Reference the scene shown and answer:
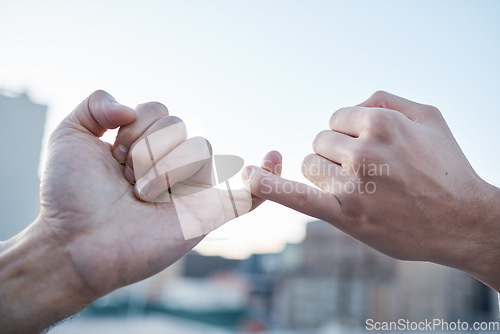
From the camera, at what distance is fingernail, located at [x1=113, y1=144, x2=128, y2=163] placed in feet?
5.81

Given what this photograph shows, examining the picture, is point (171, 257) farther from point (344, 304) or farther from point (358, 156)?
point (344, 304)

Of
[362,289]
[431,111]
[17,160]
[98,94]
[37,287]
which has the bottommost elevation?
[362,289]

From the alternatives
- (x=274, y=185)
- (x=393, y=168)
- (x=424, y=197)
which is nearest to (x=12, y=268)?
(x=274, y=185)

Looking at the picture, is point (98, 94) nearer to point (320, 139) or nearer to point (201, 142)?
point (201, 142)

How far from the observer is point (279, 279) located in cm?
2689

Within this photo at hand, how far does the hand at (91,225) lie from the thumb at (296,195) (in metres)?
0.13

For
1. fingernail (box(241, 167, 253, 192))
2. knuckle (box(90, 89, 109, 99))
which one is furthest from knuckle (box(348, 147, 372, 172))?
knuckle (box(90, 89, 109, 99))

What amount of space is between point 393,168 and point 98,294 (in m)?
1.38

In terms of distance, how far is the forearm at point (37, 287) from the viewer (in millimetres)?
1426

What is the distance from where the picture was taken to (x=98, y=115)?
1.71m

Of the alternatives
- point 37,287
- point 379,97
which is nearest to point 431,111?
point 379,97

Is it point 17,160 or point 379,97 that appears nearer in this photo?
point 379,97

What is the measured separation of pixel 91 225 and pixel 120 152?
0.39m

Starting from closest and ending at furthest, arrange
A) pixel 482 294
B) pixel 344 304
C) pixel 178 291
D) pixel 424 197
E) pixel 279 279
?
pixel 424 197 < pixel 482 294 < pixel 344 304 < pixel 279 279 < pixel 178 291
